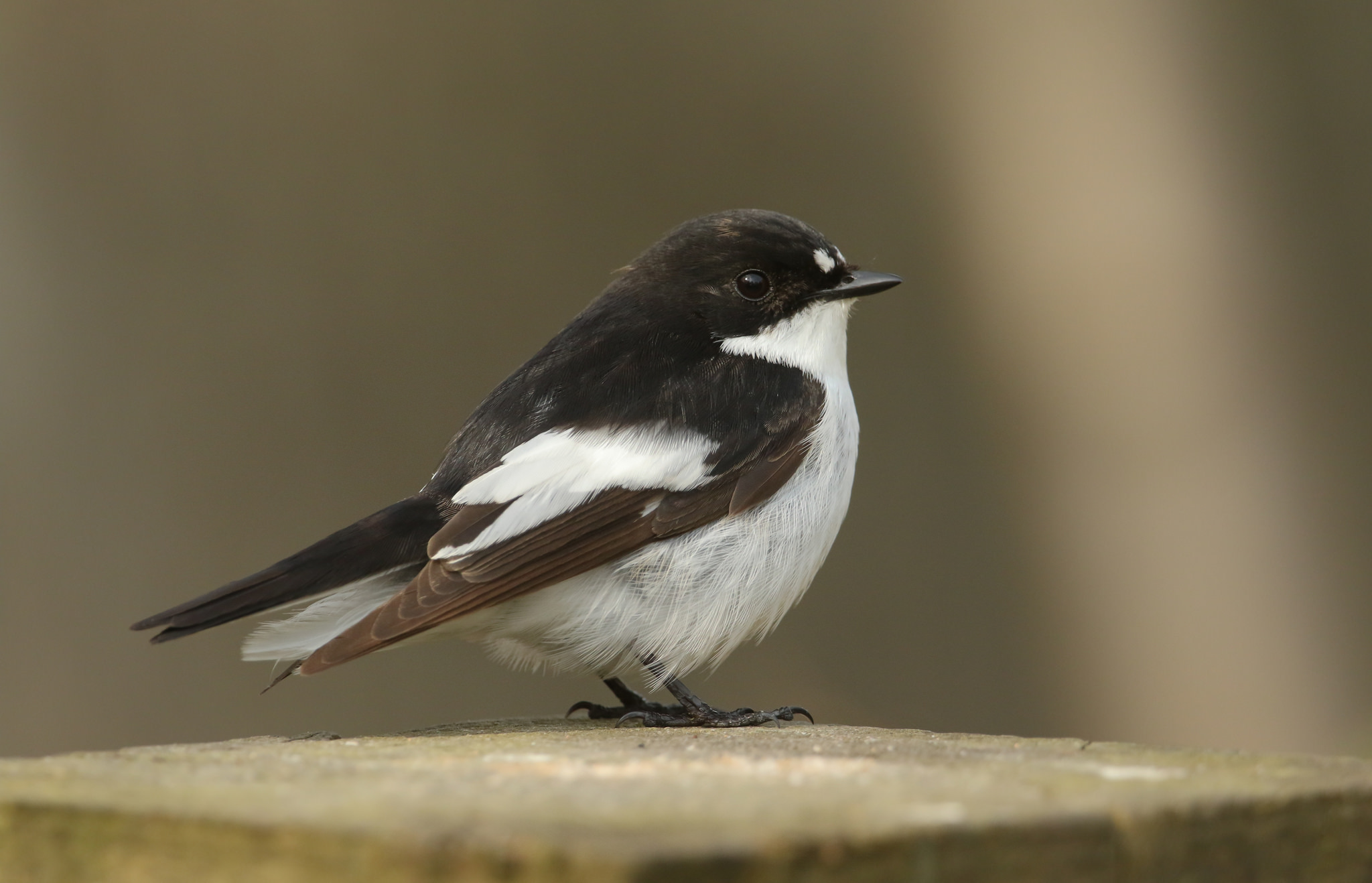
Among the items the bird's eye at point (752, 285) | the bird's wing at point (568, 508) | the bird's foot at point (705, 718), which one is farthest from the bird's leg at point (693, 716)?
the bird's eye at point (752, 285)

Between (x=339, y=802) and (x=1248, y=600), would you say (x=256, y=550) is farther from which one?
(x=339, y=802)

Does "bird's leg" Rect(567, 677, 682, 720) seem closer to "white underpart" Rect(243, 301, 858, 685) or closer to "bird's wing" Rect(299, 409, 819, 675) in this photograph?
"white underpart" Rect(243, 301, 858, 685)

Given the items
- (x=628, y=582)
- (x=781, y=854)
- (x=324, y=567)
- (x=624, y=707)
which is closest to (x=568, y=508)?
(x=628, y=582)

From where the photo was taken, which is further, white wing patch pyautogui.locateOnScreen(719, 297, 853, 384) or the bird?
white wing patch pyautogui.locateOnScreen(719, 297, 853, 384)

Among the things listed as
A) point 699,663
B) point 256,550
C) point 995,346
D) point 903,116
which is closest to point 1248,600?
point 995,346

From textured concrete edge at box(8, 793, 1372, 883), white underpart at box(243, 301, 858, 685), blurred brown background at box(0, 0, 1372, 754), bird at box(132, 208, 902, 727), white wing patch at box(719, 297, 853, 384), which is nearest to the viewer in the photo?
textured concrete edge at box(8, 793, 1372, 883)

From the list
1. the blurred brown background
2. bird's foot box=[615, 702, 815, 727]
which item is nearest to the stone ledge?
bird's foot box=[615, 702, 815, 727]

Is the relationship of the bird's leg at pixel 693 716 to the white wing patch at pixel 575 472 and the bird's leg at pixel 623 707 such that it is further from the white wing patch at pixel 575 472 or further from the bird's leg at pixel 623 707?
the white wing patch at pixel 575 472
